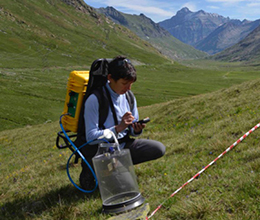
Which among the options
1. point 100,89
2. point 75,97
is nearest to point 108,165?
point 100,89

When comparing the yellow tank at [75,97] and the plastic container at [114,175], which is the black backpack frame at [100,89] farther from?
the plastic container at [114,175]

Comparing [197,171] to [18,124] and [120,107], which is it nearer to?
[120,107]

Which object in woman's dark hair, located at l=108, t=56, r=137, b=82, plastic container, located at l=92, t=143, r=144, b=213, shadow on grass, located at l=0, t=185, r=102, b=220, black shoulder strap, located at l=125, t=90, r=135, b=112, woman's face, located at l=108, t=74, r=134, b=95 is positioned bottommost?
shadow on grass, located at l=0, t=185, r=102, b=220

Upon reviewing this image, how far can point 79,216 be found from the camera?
4.75 metres

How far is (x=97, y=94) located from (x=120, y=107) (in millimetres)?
659

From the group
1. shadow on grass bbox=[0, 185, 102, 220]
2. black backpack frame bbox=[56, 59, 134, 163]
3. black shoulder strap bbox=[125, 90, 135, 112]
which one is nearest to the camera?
black backpack frame bbox=[56, 59, 134, 163]

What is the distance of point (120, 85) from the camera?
16.4ft

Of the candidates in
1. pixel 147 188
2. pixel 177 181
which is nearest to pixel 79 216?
pixel 147 188

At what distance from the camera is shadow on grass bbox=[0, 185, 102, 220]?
526 centimetres

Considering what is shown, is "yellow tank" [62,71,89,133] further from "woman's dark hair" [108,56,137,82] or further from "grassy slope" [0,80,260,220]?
"grassy slope" [0,80,260,220]

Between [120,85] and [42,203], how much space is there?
3211 mm

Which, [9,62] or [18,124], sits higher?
[9,62]

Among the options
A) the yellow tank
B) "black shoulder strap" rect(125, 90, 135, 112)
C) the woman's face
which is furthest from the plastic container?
"black shoulder strap" rect(125, 90, 135, 112)

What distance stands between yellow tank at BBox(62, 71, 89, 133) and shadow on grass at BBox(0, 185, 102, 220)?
1.50 m
